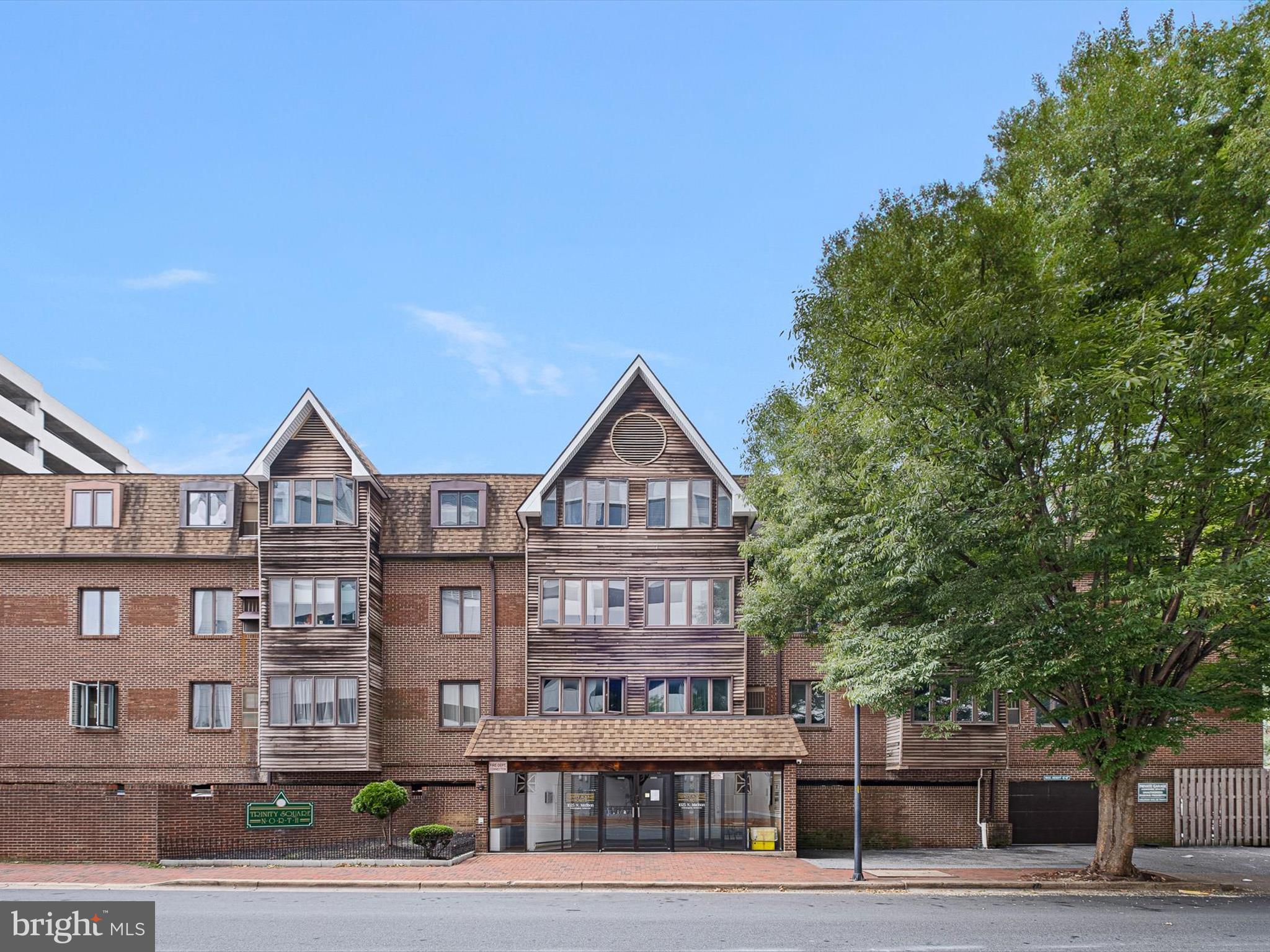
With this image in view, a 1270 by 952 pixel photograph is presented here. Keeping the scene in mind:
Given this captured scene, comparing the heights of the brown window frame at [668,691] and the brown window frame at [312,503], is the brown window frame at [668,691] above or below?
below

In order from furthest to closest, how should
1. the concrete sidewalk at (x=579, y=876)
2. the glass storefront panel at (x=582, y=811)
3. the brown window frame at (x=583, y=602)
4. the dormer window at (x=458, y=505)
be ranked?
the dormer window at (x=458, y=505) → the brown window frame at (x=583, y=602) → the glass storefront panel at (x=582, y=811) → the concrete sidewalk at (x=579, y=876)

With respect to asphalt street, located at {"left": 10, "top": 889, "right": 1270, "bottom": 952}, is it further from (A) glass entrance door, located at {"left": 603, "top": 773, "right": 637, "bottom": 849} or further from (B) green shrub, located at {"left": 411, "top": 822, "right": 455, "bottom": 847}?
(A) glass entrance door, located at {"left": 603, "top": 773, "right": 637, "bottom": 849}

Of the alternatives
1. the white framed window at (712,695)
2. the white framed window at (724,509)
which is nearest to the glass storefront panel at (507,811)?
the white framed window at (712,695)

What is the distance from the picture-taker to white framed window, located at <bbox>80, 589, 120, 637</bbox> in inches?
1345

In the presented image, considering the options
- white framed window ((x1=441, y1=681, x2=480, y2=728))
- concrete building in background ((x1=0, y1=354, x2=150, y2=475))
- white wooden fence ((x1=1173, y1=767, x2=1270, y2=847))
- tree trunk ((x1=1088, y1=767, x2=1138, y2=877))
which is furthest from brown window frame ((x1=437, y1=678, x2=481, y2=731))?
concrete building in background ((x1=0, y1=354, x2=150, y2=475))

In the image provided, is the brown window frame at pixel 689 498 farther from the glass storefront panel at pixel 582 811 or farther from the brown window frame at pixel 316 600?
the brown window frame at pixel 316 600

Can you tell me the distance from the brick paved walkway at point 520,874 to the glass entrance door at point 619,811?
170 cm

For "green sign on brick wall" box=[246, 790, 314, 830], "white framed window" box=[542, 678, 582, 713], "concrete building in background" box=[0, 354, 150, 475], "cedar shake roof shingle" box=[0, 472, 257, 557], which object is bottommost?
"green sign on brick wall" box=[246, 790, 314, 830]

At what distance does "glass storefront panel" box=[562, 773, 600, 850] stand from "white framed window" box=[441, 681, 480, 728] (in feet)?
15.8

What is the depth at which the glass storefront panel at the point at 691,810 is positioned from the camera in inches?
1177

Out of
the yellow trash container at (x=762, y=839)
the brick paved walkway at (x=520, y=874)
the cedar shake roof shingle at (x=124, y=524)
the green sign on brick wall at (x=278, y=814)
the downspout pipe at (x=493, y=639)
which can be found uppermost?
the cedar shake roof shingle at (x=124, y=524)

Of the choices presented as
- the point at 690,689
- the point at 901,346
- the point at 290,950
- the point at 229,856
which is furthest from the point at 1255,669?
the point at 229,856

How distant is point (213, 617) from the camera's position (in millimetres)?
34250

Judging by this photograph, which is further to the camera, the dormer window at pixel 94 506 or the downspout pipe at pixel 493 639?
the dormer window at pixel 94 506
